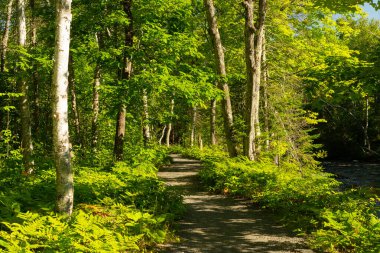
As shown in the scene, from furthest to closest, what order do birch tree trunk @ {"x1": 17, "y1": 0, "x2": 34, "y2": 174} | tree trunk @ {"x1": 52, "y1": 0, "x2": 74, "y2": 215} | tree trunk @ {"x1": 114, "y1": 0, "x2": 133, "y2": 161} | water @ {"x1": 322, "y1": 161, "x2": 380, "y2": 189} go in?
1. water @ {"x1": 322, "y1": 161, "x2": 380, "y2": 189}
2. tree trunk @ {"x1": 114, "y1": 0, "x2": 133, "y2": 161}
3. birch tree trunk @ {"x1": 17, "y1": 0, "x2": 34, "y2": 174}
4. tree trunk @ {"x1": 52, "y1": 0, "x2": 74, "y2": 215}

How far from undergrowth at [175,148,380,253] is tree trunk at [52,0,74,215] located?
4224mm

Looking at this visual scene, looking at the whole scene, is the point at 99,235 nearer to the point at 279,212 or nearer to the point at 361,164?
the point at 279,212

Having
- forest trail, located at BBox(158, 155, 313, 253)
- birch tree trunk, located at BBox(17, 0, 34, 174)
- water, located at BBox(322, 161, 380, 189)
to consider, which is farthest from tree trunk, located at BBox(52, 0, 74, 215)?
water, located at BBox(322, 161, 380, 189)

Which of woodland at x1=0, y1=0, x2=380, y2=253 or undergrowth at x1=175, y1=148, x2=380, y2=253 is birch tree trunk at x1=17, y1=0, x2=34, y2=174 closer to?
woodland at x1=0, y1=0, x2=380, y2=253

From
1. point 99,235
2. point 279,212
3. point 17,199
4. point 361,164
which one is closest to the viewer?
point 99,235

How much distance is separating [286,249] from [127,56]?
7.52 m

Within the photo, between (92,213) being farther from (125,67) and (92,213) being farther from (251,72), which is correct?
(251,72)

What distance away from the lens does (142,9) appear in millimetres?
11125

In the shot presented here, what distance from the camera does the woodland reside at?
5.88m

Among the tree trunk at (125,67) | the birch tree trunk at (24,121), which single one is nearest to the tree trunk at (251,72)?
the tree trunk at (125,67)

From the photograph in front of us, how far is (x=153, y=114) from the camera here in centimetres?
1720

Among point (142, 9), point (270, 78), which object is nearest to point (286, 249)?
A: point (142, 9)

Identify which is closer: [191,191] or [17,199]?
[17,199]

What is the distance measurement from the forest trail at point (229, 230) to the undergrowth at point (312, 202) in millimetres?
362
